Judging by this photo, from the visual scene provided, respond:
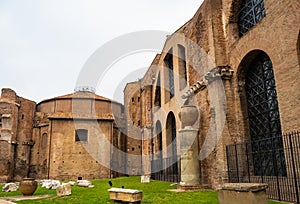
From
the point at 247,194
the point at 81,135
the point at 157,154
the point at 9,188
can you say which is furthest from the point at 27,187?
the point at 81,135

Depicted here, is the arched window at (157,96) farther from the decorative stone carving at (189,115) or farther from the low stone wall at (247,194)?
the low stone wall at (247,194)

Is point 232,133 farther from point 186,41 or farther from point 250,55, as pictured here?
point 186,41

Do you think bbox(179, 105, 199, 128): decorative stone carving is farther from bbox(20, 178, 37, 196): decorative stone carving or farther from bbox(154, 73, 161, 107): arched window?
bbox(154, 73, 161, 107): arched window

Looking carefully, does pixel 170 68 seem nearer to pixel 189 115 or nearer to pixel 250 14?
pixel 189 115

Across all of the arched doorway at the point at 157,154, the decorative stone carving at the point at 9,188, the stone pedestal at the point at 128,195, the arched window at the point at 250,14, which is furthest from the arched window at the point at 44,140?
the arched window at the point at 250,14

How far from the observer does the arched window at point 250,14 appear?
381 inches

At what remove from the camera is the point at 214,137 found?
10664 mm

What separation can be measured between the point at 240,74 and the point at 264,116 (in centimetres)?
206

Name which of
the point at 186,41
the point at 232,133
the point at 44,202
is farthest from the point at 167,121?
the point at 44,202

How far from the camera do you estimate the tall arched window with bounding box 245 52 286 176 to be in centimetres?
841

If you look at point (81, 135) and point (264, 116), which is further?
point (81, 135)

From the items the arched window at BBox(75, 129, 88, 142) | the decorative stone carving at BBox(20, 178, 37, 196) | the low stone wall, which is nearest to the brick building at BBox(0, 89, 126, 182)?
the arched window at BBox(75, 129, 88, 142)

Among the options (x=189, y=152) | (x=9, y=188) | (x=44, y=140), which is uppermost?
(x=44, y=140)

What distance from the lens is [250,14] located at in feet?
34.0
